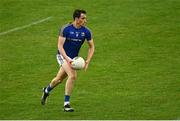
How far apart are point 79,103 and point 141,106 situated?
178cm

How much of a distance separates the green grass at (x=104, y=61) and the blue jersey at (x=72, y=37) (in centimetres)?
157

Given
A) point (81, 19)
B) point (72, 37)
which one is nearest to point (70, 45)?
point (72, 37)

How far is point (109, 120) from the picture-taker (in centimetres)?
1658

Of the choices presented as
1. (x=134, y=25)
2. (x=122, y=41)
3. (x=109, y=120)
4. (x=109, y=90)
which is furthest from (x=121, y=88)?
(x=134, y=25)

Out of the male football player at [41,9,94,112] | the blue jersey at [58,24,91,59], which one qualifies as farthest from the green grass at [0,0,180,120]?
the blue jersey at [58,24,91,59]

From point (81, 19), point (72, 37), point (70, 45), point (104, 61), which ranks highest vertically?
point (81, 19)

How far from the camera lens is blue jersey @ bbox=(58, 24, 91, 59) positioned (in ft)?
57.7

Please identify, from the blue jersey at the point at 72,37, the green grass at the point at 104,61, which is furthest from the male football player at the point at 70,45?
the green grass at the point at 104,61

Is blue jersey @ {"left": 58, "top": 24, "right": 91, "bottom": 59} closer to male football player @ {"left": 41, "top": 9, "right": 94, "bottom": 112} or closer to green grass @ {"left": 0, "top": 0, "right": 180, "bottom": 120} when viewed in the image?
male football player @ {"left": 41, "top": 9, "right": 94, "bottom": 112}

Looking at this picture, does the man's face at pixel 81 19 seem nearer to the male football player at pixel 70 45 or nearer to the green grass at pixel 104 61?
the male football player at pixel 70 45

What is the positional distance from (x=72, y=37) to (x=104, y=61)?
673 centimetres

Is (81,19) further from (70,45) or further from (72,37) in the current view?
(70,45)

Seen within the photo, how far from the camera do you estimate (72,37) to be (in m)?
17.7

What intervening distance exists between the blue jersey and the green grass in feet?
5.17
